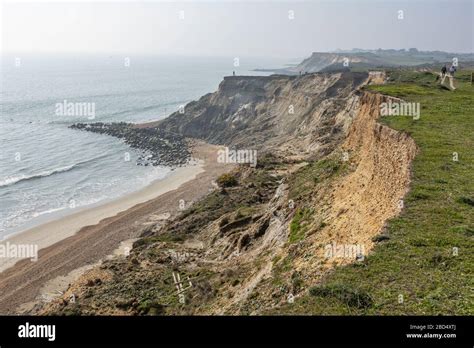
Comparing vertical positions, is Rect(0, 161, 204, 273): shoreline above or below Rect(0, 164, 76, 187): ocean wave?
below

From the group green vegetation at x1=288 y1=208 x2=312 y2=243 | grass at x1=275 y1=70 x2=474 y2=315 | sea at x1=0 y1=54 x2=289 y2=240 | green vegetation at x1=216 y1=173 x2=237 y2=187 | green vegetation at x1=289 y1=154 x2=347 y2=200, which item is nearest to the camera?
grass at x1=275 y1=70 x2=474 y2=315

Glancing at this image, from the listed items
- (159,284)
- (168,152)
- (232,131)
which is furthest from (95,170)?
(159,284)

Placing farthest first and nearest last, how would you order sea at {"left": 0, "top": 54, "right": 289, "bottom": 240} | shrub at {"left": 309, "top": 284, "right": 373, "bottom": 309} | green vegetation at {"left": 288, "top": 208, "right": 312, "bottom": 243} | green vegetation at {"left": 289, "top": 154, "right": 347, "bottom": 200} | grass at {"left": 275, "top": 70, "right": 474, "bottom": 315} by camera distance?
1. sea at {"left": 0, "top": 54, "right": 289, "bottom": 240}
2. green vegetation at {"left": 289, "top": 154, "right": 347, "bottom": 200}
3. green vegetation at {"left": 288, "top": 208, "right": 312, "bottom": 243}
4. shrub at {"left": 309, "top": 284, "right": 373, "bottom": 309}
5. grass at {"left": 275, "top": 70, "right": 474, "bottom": 315}

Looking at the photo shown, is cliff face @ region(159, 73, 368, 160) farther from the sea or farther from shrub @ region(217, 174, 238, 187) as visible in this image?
the sea

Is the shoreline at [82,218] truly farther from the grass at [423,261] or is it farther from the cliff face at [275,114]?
the grass at [423,261]

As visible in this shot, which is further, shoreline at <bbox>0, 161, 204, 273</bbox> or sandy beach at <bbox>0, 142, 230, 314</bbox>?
shoreline at <bbox>0, 161, 204, 273</bbox>

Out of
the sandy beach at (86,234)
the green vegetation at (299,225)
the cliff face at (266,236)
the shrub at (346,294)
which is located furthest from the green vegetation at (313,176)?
the sandy beach at (86,234)

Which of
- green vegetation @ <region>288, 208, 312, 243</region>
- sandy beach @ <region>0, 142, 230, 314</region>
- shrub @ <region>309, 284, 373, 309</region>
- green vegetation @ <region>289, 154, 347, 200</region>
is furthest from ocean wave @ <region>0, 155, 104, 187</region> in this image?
shrub @ <region>309, 284, 373, 309</region>
